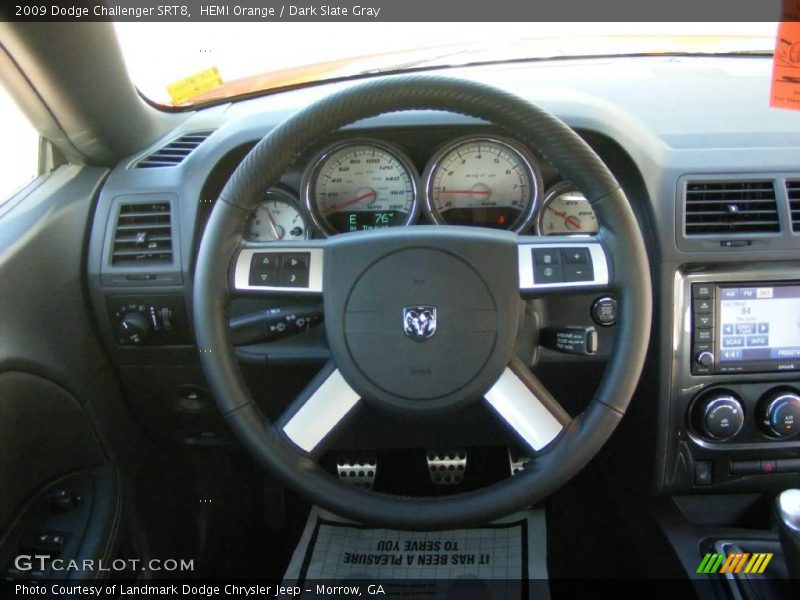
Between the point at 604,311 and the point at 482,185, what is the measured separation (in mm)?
385

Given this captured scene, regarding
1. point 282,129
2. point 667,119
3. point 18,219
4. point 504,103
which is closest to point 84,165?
point 18,219

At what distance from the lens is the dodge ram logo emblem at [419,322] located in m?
1.29

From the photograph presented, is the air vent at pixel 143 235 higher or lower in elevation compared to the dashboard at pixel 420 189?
lower

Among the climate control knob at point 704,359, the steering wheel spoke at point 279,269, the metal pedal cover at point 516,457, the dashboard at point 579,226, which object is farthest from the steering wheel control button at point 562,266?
the metal pedal cover at point 516,457

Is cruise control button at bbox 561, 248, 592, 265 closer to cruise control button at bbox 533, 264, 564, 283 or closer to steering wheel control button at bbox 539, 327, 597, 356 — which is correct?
cruise control button at bbox 533, 264, 564, 283

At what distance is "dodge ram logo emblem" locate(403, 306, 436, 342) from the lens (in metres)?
1.29

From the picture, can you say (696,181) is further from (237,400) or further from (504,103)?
(237,400)

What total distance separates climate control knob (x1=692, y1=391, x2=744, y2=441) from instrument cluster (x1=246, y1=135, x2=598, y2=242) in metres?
0.46

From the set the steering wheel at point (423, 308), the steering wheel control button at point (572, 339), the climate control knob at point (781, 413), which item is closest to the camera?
the steering wheel at point (423, 308)

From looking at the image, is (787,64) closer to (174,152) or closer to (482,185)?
(482,185)

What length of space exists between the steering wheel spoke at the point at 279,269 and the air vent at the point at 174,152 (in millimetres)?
537

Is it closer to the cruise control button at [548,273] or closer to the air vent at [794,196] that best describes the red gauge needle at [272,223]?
the cruise control button at [548,273]

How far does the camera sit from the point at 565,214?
1703 millimetres

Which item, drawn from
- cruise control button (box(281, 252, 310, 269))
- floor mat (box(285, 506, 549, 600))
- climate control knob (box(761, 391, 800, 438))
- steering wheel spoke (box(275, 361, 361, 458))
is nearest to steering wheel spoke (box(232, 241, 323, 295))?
cruise control button (box(281, 252, 310, 269))
